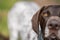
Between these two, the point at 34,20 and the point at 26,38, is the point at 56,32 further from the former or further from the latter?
the point at 26,38

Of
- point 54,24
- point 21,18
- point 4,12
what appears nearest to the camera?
point 54,24

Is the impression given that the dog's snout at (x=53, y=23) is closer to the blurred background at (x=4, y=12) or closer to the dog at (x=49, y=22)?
the dog at (x=49, y=22)

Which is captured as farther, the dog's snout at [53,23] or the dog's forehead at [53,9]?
the dog's forehead at [53,9]

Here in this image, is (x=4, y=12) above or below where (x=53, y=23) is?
below

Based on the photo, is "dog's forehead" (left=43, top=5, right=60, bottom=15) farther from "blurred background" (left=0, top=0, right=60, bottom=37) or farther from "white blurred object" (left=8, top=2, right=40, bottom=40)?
"blurred background" (left=0, top=0, right=60, bottom=37)

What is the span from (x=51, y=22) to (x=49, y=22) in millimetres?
43

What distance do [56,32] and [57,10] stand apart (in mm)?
462

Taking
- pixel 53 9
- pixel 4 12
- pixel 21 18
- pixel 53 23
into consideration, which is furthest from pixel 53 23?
pixel 4 12

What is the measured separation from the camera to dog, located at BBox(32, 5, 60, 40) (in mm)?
6895

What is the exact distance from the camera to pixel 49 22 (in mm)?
6926

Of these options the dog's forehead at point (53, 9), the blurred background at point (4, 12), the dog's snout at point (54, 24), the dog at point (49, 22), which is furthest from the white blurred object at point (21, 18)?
the dog's snout at point (54, 24)

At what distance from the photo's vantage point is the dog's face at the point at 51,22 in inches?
271

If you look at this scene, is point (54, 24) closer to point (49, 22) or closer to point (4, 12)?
point (49, 22)

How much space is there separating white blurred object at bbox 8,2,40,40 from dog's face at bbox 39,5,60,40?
1.28 metres
